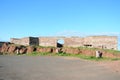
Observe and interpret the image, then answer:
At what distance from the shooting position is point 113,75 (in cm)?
1442

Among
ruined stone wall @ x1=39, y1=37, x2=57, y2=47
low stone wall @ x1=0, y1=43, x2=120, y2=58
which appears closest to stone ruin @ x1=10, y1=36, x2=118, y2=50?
ruined stone wall @ x1=39, y1=37, x2=57, y2=47

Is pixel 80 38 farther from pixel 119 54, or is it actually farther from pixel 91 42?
pixel 119 54

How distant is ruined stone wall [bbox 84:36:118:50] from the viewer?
1517 inches

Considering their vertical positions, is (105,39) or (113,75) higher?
(105,39)

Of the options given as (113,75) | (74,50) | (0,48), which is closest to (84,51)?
(74,50)

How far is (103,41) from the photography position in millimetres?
39125

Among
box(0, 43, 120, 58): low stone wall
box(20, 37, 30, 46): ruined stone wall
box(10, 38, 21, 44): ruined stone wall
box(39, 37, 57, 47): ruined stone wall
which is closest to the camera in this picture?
box(0, 43, 120, 58): low stone wall

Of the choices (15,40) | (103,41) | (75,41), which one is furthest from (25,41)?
(103,41)

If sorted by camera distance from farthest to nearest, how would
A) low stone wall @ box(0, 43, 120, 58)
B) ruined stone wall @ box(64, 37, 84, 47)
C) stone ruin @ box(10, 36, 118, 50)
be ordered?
ruined stone wall @ box(64, 37, 84, 47)
stone ruin @ box(10, 36, 118, 50)
low stone wall @ box(0, 43, 120, 58)

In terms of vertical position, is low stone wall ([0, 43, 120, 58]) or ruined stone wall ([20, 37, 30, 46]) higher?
ruined stone wall ([20, 37, 30, 46])

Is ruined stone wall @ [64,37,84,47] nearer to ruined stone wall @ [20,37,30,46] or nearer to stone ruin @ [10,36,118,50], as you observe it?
stone ruin @ [10,36,118,50]

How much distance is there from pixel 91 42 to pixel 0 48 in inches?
543

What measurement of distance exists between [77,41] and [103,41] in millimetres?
4057

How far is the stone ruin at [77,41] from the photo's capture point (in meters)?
38.7
